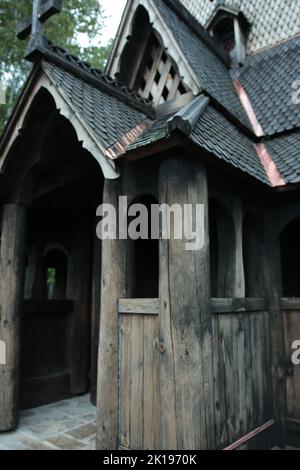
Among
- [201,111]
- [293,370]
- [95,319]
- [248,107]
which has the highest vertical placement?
[248,107]

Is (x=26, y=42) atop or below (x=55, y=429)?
atop

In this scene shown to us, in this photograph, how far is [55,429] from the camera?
15.5 feet

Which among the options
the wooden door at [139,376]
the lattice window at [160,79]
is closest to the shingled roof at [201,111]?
the lattice window at [160,79]

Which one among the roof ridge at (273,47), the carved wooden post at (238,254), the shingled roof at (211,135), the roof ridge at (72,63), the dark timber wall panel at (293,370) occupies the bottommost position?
the dark timber wall panel at (293,370)

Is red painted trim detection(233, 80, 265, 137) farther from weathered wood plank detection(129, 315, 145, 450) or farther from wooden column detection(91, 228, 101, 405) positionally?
weathered wood plank detection(129, 315, 145, 450)

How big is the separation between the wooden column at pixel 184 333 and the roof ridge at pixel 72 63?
1.84 m

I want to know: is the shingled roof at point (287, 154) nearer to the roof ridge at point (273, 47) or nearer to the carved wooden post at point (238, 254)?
the carved wooden post at point (238, 254)

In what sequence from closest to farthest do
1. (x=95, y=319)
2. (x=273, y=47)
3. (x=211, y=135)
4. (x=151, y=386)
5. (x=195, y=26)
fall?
1. (x=151, y=386)
2. (x=211, y=135)
3. (x=95, y=319)
4. (x=195, y=26)
5. (x=273, y=47)

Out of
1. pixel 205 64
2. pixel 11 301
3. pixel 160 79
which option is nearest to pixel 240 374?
pixel 11 301

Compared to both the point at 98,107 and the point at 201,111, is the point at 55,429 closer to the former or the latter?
the point at 98,107

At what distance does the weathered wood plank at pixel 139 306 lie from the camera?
3.50m

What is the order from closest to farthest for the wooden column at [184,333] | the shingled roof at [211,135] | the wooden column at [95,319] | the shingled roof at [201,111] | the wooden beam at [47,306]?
the wooden column at [184,333]
the shingled roof at [211,135]
the shingled roof at [201,111]
the wooden column at [95,319]
the wooden beam at [47,306]

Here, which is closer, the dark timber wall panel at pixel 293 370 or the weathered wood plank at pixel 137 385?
the weathered wood plank at pixel 137 385

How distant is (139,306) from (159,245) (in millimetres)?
630
